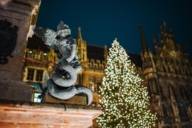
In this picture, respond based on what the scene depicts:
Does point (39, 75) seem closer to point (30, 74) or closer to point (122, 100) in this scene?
point (30, 74)

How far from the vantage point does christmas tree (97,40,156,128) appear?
1778cm

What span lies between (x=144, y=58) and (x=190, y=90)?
734 cm

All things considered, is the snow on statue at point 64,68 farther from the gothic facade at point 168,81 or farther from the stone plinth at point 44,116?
the gothic facade at point 168,81

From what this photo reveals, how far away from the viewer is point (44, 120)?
11.0 ft

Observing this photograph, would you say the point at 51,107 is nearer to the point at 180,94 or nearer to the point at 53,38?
the point at 53,38

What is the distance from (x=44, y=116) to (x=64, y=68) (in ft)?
2.93

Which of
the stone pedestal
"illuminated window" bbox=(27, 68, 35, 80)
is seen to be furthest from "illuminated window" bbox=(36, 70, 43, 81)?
the stone pedestal

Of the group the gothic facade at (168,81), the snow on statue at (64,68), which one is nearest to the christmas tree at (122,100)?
the gothic facade at (168,81)

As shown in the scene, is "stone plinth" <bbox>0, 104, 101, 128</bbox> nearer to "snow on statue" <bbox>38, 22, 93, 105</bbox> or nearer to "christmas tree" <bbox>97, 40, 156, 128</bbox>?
"snow on statue" <bbox>38, 22, 93, 105</bbox>

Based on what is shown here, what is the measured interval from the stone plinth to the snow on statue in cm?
33

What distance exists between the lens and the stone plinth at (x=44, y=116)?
313 centimetres

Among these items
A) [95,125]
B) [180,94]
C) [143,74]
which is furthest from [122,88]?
[180,94]

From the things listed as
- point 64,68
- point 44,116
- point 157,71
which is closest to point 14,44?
point 64,68

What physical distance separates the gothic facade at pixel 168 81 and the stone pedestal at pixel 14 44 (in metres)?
22.4
